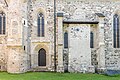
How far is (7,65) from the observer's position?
85.8 ft

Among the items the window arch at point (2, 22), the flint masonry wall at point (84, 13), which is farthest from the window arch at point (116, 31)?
the window arch at point (2, 22)

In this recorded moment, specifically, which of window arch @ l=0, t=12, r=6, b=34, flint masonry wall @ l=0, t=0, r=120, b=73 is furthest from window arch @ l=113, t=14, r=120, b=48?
window arch @ l=0, t=12, r=6, b=34

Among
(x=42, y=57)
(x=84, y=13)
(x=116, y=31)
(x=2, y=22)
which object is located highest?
(x=84, y=13)

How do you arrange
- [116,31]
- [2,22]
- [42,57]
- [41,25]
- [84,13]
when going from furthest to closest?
1. [116,31]
2. [84,13]
3. [41,25]
4. [42,57]
5. [2,22]

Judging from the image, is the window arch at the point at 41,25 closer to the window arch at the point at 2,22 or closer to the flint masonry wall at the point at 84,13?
the flint masonry wall at the point at 84,13

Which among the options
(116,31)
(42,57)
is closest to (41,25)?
(42,57)

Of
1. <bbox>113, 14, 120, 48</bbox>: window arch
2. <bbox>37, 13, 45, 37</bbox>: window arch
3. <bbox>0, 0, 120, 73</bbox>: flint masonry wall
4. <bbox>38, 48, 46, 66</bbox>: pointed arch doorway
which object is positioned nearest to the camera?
<bbox>0, 0, 120, 73</bbox>: flint masonry wall

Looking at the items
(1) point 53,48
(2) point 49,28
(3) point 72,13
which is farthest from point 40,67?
(3) point 72,13

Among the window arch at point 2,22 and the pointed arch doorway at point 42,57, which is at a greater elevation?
the window arch at point 2,22

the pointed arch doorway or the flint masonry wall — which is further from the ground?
the flint masonry wall

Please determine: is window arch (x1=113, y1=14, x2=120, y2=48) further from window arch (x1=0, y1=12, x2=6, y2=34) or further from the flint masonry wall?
window arch (x1=0, y1=12, x2=6, y2=34)

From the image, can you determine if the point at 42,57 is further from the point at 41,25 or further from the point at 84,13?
the point at 84,13

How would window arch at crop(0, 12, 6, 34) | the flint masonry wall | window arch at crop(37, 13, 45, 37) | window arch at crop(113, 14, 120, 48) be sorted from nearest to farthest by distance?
the flint masonry wall → window arch at crop(0, 12, 6, 34) → window arch at crop(37, 13, 45, 37) → window arch at crop(113, 14, 120, 48)

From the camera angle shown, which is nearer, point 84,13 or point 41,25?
point 41,25
